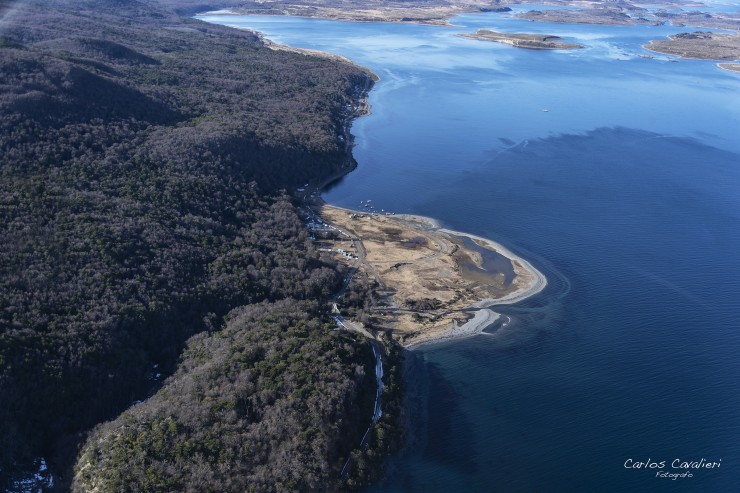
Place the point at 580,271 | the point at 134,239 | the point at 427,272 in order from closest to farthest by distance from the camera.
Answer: the point at 134,239
the point at 427,272
the point at 580,271

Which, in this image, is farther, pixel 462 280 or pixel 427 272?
pixel 427 272

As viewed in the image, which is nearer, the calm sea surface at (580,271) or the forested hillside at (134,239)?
the forested hillside at (134,239)

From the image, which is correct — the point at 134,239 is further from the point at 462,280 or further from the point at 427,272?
the point at 462,280

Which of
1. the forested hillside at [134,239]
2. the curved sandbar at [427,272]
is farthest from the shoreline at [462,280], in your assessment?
the forested hillside at [134,239]

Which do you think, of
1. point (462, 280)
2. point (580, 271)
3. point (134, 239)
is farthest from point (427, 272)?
point (134, 239)

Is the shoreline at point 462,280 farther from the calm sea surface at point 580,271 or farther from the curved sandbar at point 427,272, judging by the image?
the calm sea surface at point 580,271

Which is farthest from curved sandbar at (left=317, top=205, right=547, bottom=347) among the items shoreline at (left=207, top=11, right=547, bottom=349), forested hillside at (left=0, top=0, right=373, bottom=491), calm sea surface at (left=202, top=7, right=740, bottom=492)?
forested hillside at (left=0, top=0, right=373, bottom=491)

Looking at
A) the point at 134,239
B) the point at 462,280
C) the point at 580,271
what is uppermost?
the point at 134,239
